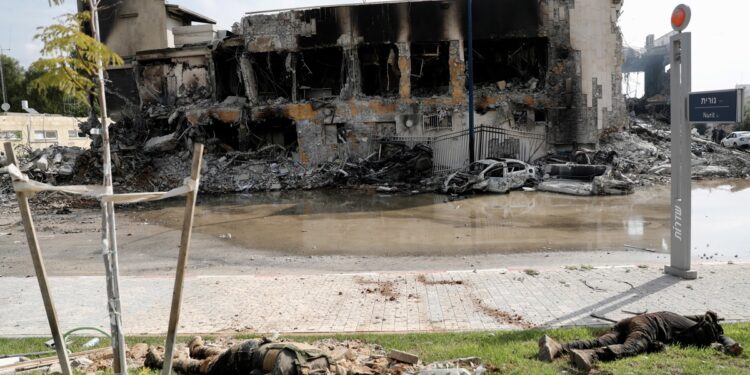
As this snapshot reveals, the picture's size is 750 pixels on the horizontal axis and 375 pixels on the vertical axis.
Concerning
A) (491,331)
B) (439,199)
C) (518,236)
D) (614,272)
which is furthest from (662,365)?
(439,199)

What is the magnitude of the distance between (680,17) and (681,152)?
1904 millimetres

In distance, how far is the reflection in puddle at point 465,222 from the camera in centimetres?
1209

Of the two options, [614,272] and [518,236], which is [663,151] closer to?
[518,236]

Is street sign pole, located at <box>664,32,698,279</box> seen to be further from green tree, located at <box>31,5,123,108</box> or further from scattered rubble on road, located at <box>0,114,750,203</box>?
scattered rubble on road, located at <box>0,114,750,203</box>

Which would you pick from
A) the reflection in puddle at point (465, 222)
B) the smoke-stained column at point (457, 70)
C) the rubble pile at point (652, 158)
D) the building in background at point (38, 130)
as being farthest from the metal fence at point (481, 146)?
the building in background at point (38, 130)

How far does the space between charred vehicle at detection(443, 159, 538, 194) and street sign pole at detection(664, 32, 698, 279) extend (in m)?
12.2

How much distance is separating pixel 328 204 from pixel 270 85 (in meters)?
12.7

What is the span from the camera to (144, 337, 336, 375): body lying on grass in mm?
4305

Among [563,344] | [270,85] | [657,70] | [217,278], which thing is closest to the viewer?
Answer: [563,344]

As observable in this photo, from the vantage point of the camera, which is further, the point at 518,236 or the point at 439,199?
the point at 439,199

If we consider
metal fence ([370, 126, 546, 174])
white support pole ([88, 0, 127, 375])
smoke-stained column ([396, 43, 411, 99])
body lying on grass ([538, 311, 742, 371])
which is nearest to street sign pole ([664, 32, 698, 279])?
body lying on grass ([538, 311, 742, 371])

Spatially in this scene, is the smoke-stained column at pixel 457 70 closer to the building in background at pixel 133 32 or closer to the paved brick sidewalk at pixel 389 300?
the building in background at pixel 133 32

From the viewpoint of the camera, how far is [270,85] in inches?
1175

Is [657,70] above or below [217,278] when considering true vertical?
above
